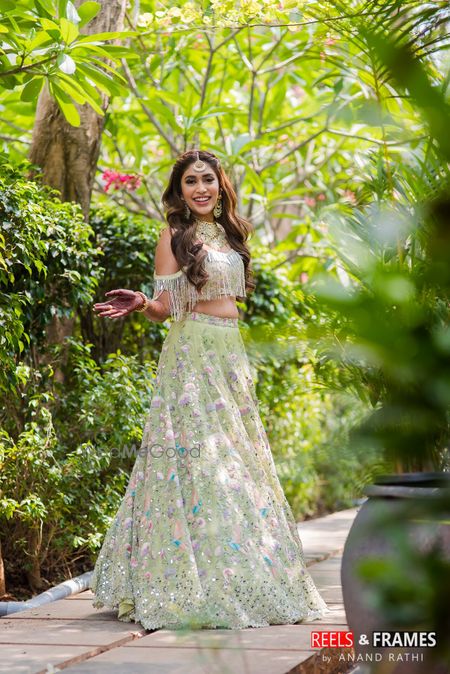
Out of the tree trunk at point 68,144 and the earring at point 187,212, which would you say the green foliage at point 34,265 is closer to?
the tree trunk at point 68,144

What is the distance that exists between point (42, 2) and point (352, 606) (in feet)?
9.87

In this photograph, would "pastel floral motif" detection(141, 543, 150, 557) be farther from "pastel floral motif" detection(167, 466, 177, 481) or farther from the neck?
the neck

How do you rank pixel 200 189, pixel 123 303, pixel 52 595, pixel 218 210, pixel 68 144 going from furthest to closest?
pixel 68 144 → pixel 52 595 → pixel 218 210 → pixel 200 189 → pixel 123 303

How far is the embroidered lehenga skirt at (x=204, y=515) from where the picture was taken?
3.70 m

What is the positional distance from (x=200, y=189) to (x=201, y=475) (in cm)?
121

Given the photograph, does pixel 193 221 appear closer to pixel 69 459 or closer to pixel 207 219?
pixel 207 219

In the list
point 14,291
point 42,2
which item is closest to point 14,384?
point 14,291

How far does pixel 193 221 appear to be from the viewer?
4234 millimetres

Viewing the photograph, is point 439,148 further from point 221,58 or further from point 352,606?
point 221,58

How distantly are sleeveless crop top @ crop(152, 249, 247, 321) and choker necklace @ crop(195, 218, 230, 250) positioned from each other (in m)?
0.07

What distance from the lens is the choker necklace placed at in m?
4.21

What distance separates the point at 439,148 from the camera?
0.72 m

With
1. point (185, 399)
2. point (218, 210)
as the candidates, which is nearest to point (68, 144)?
point (218, 210)

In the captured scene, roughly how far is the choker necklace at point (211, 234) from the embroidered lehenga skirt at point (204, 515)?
1.08 feet
